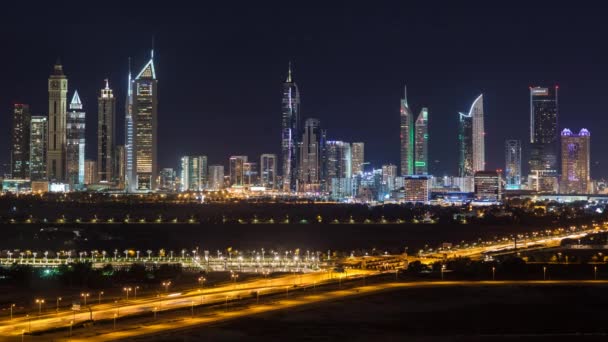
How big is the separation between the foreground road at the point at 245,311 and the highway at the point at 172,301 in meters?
1.14

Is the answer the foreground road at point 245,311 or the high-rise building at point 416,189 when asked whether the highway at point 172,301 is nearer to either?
the foreground road at point 245,311

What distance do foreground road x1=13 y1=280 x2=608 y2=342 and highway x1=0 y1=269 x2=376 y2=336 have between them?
114cm

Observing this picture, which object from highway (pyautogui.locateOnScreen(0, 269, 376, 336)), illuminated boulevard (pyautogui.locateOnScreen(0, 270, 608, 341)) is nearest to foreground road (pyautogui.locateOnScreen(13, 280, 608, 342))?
illuminated boulevard (pyautogui.locateOnScreen(0, 270, 608, 341))

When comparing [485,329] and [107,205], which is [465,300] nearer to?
[485,329]

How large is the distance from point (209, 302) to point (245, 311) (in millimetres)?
1729

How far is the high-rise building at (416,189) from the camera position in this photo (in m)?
154

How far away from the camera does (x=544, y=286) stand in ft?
105

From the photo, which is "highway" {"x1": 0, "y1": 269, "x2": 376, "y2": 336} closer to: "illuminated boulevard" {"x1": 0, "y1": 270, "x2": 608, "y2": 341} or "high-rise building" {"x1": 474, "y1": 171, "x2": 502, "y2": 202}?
"illuminated boulevard" {"x1": 0, "y1": 270, "x2": 608, "y2": 341}

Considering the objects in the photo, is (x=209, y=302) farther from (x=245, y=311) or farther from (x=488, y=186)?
(x=488, y=186)

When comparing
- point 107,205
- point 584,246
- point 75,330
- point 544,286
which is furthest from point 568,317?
point 107,205

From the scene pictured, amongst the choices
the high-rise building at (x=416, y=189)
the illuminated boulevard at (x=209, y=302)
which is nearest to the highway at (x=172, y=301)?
the illuminated boulevard at (x=209, y=302)

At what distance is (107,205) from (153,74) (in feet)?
104

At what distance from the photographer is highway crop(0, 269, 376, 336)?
21.9 meters

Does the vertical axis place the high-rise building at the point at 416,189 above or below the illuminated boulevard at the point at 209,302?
above
